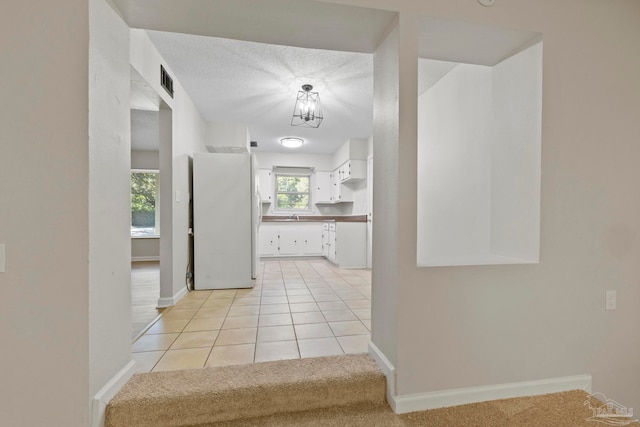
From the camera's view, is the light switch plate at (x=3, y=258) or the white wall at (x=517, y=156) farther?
the white wall at (x=517, y=156)

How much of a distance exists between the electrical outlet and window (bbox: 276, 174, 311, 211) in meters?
5.45

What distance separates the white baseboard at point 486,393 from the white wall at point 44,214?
153 cm

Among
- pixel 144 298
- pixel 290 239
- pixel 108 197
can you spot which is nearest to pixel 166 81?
pixel 108 197

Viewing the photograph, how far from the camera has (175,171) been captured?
284 cm

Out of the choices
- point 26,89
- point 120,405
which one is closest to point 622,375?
point 120,405

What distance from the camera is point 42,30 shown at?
116cm

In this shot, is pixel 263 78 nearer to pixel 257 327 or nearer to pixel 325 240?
pixel 257 327

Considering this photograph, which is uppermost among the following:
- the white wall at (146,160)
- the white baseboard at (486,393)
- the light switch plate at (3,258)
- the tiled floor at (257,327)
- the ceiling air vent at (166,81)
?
the ceiling air vent at (166,81)

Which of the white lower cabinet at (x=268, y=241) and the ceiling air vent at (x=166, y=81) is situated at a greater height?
the ceiling air vent at (x=166, y=81)

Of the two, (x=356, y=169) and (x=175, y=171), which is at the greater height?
(x=356, y=169)

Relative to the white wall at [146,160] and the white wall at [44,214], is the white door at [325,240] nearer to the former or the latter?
the white wall at [146,160]

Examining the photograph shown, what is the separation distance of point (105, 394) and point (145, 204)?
586cm

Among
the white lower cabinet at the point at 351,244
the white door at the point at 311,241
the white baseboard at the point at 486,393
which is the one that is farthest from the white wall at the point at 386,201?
the white door at the point at 311,241

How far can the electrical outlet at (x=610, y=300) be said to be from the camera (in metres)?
1.70
